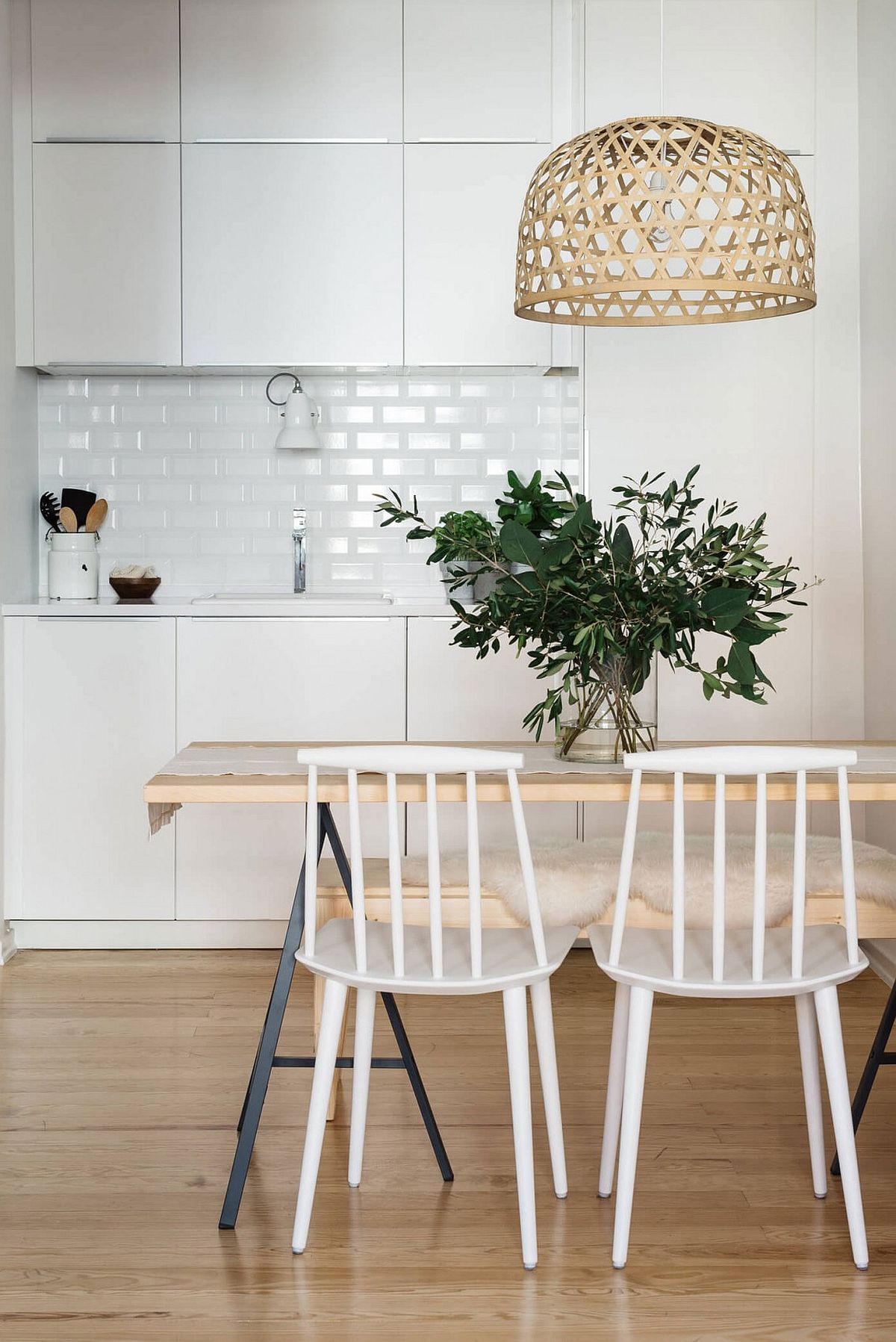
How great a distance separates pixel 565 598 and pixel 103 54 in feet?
8.89

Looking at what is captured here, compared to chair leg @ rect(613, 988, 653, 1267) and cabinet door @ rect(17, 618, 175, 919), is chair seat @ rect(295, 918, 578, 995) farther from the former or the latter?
cabinet door @ rect(17, 618, 175, 919)

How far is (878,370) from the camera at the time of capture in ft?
11.6

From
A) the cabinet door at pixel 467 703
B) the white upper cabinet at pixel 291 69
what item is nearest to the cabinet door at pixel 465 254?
the white upper cabinet at pixel 291 69

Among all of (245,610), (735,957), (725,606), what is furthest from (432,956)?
(245,610)

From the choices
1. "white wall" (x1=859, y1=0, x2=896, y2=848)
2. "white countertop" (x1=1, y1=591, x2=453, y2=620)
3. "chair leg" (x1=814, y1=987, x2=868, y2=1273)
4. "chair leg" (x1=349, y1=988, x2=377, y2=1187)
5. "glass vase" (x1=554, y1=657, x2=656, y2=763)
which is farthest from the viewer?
"white countertop" (x1=1, y1=591, x2=453, y2=620)

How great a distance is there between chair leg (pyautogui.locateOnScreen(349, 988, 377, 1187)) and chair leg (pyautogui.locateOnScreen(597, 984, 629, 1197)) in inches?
16.7

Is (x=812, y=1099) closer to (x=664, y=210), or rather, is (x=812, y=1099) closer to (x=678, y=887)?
(x=678, y=887)

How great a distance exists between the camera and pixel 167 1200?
2133 mm

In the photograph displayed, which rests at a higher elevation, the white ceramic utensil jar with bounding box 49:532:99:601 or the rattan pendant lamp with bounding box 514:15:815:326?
the rattan pendant lamp with bounding box 514:15:815:326

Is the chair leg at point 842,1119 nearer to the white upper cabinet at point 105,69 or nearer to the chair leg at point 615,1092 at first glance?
the chair leg at point 615,1092

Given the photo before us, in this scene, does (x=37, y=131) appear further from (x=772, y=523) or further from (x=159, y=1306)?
(x=159, y=1306)

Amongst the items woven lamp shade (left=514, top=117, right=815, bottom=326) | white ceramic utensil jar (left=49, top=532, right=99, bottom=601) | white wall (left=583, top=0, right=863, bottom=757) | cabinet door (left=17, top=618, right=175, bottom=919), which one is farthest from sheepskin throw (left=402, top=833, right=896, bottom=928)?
white ceramic utensil jar (left=49, top=532, right=99, bottom=601)

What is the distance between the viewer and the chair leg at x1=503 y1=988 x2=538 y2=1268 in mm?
1884

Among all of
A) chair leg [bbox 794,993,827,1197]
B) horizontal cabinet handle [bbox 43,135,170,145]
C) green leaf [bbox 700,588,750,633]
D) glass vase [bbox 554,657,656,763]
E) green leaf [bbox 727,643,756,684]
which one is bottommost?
chair leg [bbox 794,993,827,1197]
